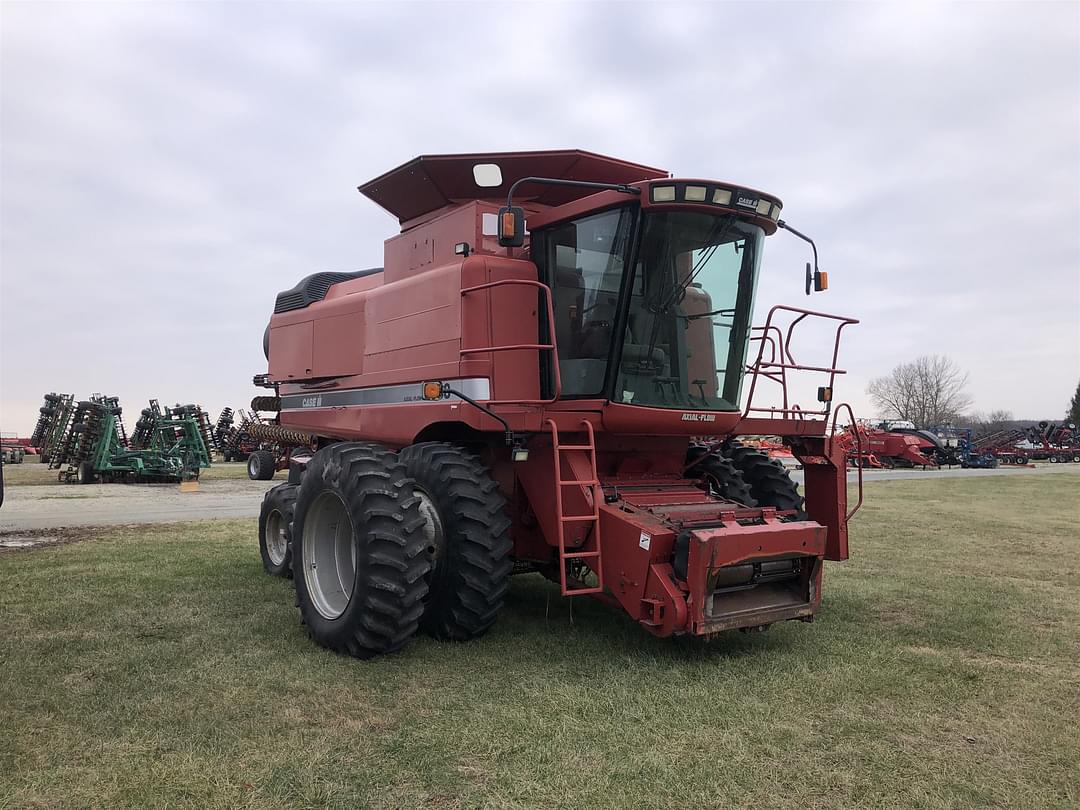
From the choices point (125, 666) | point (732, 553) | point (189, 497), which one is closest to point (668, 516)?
point (732, 553)

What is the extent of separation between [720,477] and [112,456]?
73.5 feet

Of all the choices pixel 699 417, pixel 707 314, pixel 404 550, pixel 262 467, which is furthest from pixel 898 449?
pixel 404 550

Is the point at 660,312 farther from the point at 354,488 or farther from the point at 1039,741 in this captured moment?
the point at 1039,741

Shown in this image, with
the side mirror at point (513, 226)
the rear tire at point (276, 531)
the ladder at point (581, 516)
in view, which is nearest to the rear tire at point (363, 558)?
the ladder at point (581, 516)

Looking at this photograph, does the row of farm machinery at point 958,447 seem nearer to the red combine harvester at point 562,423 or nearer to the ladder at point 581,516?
the red combine harvester at point 562,423

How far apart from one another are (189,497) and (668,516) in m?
16.0

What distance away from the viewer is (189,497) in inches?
714

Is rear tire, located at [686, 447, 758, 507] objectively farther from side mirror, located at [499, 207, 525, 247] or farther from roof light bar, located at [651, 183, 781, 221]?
side mirror, located at [499, 207, 525, 247]

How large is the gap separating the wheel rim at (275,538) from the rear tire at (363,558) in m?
2.30

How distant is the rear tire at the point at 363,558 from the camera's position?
476 cm

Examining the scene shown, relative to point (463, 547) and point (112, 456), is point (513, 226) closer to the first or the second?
point (463, 547)

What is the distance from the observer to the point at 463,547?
4988mm

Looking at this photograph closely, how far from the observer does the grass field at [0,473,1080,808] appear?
321 centimetres

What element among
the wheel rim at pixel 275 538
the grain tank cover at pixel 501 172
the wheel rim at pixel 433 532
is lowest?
the wheel rim at pixel 275 538
